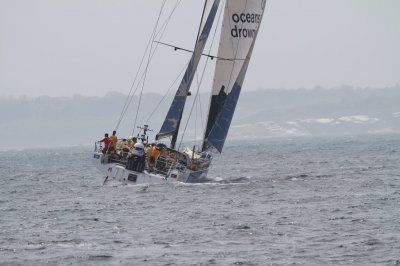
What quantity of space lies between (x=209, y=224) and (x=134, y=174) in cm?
1140

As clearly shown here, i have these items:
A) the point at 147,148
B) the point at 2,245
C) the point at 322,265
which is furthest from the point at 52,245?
the point at 147,148

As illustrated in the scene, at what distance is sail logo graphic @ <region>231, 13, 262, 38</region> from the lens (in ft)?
149

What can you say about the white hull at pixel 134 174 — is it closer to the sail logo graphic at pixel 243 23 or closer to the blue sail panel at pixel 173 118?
the blue sail panel at pixel 173 118

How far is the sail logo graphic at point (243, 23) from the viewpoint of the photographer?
45.3 meters

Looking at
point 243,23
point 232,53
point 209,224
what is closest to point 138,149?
point 232,53

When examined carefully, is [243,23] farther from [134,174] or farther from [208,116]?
[134,174]

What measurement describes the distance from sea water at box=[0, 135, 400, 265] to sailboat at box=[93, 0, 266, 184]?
3.10 ft

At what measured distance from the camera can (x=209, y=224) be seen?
28.5m


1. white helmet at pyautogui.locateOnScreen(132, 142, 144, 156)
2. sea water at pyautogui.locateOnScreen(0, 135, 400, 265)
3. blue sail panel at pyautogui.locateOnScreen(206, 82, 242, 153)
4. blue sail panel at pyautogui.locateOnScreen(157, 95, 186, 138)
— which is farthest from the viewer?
blue sail panel at pyautogui.locateOnScreen(206, 82, 242, 153)

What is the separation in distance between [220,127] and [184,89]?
2.62 meters

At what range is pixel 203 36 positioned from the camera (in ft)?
144

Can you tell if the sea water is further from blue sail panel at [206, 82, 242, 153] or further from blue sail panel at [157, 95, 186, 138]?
blue sail panel at [157, 95, 186, 138]

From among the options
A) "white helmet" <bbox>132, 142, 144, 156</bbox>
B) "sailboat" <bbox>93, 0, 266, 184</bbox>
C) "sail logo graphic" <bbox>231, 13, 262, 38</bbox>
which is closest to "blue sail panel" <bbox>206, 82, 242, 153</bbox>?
"sailboat" <bbox>93, 0, 266, 184</bbox>

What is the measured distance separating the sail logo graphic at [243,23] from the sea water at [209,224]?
7.71 metres
